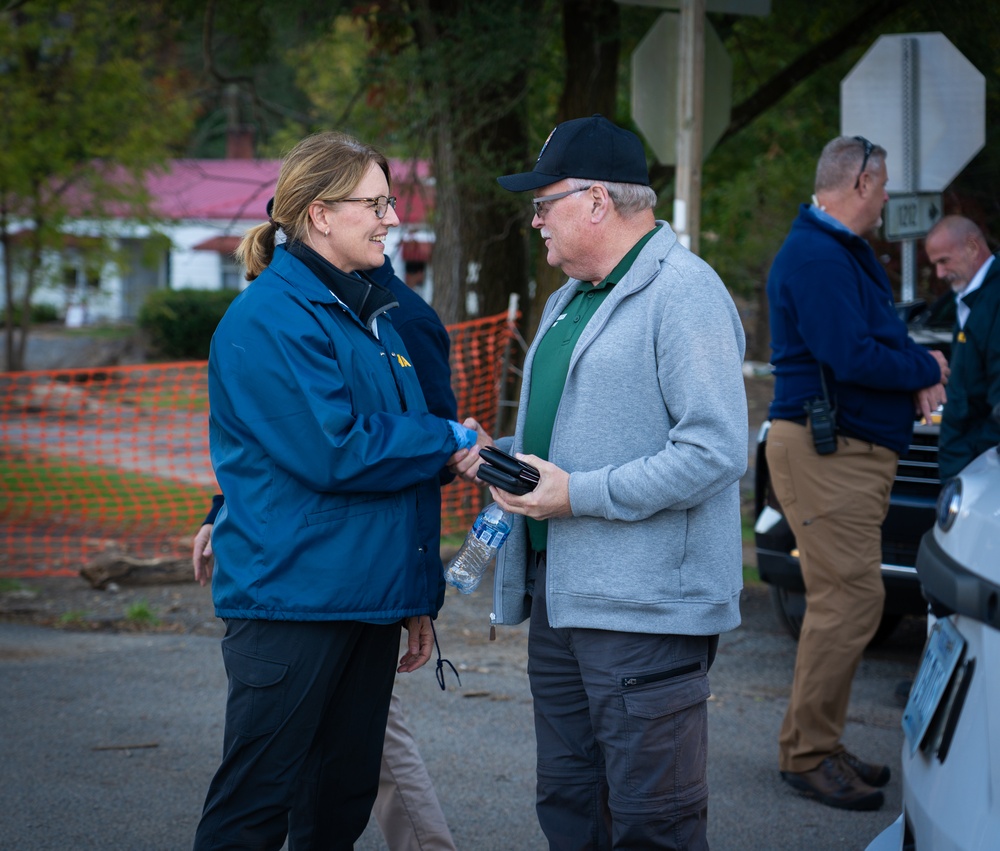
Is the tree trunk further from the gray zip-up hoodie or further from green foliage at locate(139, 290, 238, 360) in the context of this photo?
green foliage at locate(139, 290, 238, 360)

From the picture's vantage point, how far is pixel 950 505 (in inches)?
103

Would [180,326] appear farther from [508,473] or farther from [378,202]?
[508,473]

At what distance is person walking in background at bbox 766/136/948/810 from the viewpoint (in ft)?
13.3

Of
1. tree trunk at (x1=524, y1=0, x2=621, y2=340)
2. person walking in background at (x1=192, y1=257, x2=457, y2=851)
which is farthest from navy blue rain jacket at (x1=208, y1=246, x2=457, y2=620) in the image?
tree trunk at (x1=524, y1=0, x2=621, y2=340)

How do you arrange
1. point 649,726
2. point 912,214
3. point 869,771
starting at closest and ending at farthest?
point 649,726, point 869,771, point 912,214

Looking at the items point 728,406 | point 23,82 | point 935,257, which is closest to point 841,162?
point 935,257

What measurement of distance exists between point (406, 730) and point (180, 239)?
139 feet

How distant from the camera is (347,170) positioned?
2848 millimetres

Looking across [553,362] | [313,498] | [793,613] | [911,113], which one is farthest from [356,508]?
[911,113]

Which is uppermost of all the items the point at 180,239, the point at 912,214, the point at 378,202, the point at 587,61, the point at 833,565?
the point at 180,239

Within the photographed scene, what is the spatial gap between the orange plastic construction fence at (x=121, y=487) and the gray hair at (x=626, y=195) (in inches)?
170

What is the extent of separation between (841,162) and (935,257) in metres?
1.53

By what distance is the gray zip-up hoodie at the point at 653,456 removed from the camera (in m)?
2.61

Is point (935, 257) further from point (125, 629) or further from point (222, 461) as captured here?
point (125, 629)
